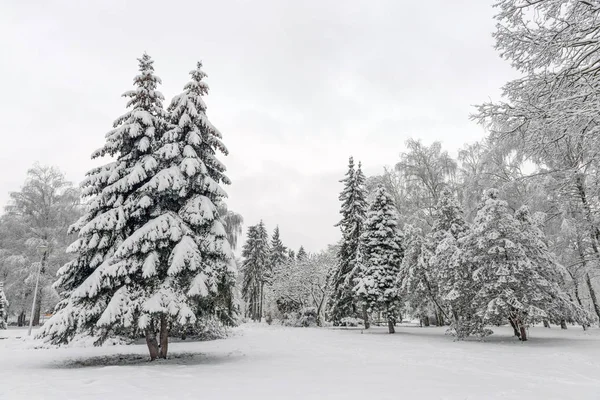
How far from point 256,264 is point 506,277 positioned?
41.5 metres

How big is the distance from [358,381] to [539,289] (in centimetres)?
1347

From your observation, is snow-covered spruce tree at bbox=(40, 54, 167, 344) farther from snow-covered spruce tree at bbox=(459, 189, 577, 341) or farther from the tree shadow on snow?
snow-covered spruce tree at bbox=(459, 189, 577, 341)

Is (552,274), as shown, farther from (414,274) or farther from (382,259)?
(382,259)

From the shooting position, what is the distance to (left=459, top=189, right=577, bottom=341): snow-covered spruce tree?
1677 centimetres

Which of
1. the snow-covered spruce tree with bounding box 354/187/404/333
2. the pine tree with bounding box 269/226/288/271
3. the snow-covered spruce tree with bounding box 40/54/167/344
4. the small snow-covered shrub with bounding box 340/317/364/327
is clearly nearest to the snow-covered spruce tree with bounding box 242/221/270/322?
the pine tree with bounding box 269/226/288/271

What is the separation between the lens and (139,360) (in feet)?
40.0

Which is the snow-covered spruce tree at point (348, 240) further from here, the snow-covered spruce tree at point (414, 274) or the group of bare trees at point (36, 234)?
the group of bare trees at point (36, 234)

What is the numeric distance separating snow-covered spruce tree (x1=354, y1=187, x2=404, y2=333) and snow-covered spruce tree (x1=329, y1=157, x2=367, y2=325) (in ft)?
10.6

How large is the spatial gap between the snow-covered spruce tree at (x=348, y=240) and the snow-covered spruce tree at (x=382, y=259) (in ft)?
10.6

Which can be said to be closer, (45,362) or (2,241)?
(45,362)

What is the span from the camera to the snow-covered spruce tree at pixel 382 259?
25.0m

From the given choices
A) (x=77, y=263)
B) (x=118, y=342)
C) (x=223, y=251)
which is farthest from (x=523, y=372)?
(x=118, y=342)

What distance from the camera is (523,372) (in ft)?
31.5

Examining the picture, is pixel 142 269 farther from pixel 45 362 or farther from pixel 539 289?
pixel 539 289
